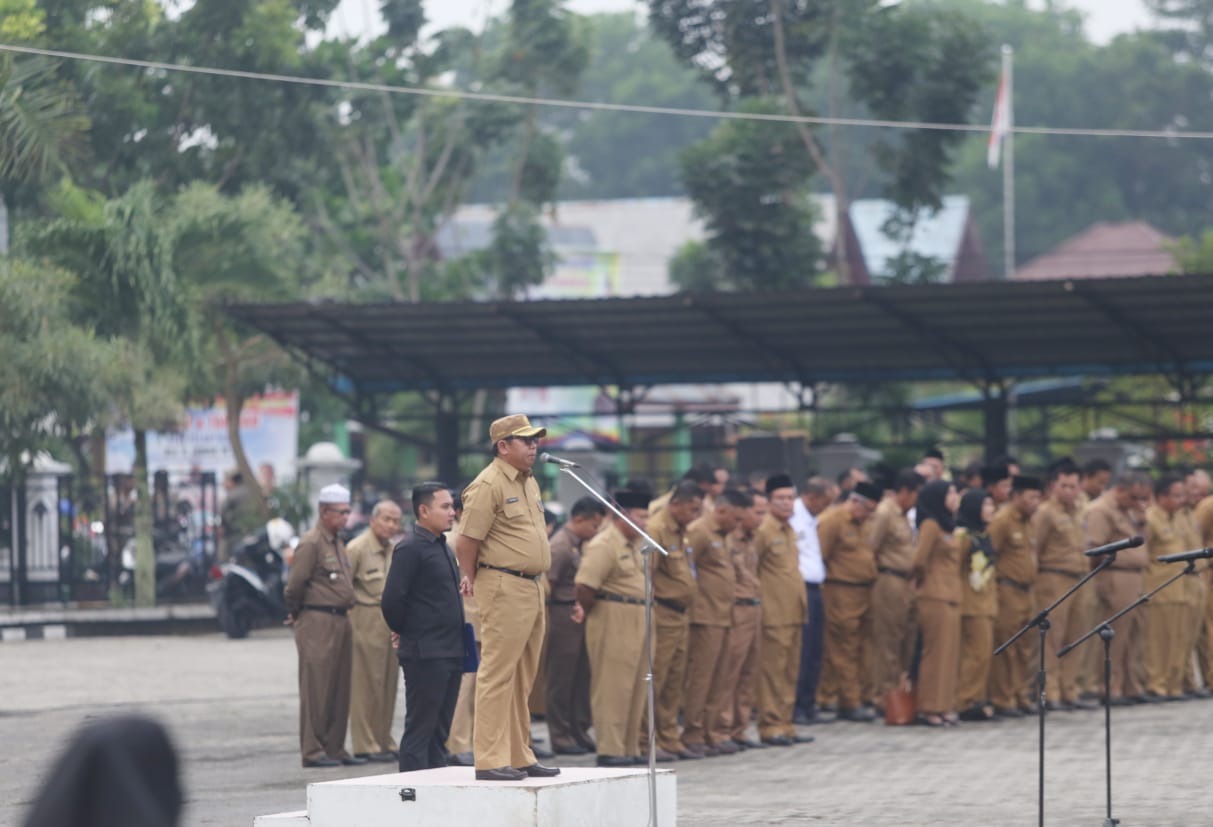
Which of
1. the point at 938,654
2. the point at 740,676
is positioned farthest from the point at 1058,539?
the point at 740,676

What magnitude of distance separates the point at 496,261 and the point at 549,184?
6.12 ft

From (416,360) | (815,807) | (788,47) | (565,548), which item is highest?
(788,47)

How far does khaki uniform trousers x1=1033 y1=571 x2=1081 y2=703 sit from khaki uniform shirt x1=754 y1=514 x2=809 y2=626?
8.47 ft

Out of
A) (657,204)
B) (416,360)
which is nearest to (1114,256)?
(657,204)

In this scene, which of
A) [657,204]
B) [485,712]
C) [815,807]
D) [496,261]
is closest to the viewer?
[485,712]

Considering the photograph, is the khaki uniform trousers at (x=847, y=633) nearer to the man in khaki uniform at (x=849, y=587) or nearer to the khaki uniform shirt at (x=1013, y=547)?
the man in khaki uniform at (x=849, y=587)

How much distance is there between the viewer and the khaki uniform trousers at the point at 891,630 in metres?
15.8

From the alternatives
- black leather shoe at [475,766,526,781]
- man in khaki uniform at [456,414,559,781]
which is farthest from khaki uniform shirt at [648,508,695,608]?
black leather shoe at [475,766,526,781]

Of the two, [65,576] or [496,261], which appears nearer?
[65,576]

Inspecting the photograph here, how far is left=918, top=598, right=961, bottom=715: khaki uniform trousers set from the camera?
15461mm

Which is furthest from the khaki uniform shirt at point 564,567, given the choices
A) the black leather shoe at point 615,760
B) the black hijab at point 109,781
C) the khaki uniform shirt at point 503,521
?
the black hijab at point 109,781

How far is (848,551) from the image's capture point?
51.6ft

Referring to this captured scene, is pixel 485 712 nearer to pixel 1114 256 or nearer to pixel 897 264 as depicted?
pixel 897 264

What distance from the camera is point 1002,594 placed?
640 inches
